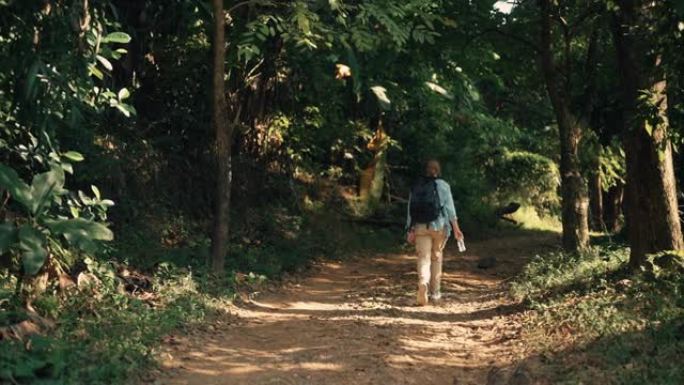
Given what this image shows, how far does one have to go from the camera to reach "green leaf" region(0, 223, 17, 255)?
679cm

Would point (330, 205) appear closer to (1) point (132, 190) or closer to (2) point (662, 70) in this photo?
(1) point (132, 190)

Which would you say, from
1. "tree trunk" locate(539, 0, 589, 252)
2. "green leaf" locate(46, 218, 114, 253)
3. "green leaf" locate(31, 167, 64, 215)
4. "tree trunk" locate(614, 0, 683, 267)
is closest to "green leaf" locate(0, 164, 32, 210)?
"green leaf" locate(31, 167, 64, 215)

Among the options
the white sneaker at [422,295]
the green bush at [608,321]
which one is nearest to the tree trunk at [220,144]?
the white sneaker at [422,295]

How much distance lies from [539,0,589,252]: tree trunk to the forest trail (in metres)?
1.57

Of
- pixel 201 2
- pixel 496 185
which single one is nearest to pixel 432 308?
pixel 201 2

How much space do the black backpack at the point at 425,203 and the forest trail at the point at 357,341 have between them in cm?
Answer: 129

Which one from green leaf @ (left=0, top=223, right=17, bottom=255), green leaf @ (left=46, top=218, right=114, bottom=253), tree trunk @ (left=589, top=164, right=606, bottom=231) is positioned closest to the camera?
green leaf @ (left=0, top=223, right=17, bottom=255)

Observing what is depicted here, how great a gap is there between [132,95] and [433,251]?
705cm

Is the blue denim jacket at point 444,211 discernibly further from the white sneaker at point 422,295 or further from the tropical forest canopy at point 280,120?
the tropical forest canopy at point 280,120

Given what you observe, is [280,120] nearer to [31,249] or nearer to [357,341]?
[357,341]

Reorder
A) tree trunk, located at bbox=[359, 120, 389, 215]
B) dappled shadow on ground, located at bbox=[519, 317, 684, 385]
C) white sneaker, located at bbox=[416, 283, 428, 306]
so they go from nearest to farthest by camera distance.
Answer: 1. dappled shadow on ground, located at bbox=[519, 317, 684, 385]
2. white sneaker, located at bbox=[416, 283, 428, 306]
3. tree trunk, located at bbox=[359, 120, 389, 215]

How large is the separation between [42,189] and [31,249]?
2.69 feet

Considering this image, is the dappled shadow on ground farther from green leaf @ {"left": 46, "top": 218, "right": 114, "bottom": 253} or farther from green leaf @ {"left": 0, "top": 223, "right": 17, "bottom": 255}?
green leaf @ {"left": 0, "top": 223, "right": 17, "bottom": 255}

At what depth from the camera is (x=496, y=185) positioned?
28031mm
